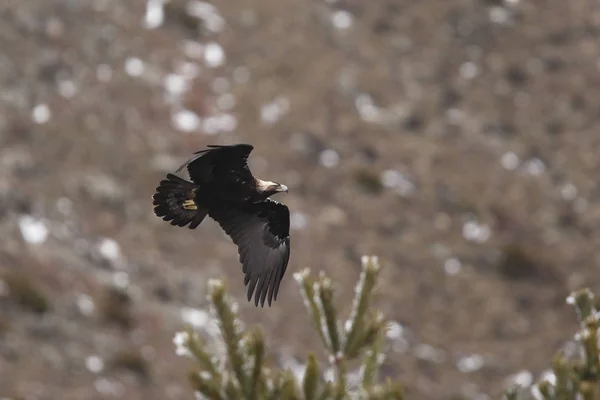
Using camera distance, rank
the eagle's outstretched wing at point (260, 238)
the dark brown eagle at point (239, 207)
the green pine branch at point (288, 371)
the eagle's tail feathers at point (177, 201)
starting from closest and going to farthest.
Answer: the green pine branch at point (288, 371) < the dark brown eagle at point (239, 207) < the eagle's tail feathers at point (177, 201) < the eagle's outstretched wing at point (260, 238)

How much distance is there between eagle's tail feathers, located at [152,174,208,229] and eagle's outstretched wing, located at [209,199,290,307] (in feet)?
0.82

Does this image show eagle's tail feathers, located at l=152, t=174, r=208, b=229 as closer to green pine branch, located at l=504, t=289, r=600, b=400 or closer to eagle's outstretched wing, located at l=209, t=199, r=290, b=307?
eagle's outstretched wing, located at l=209, t=199, r=290, b=307

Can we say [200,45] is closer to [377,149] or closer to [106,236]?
[377,149]

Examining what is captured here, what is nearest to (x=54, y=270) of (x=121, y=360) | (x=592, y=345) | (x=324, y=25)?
(x=121, y=360)

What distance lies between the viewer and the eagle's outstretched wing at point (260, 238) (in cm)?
645

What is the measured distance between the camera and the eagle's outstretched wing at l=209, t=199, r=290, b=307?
6445 millimetres

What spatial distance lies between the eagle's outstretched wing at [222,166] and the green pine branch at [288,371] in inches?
36.2

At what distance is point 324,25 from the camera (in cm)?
2691

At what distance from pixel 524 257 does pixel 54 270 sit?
31.8ft

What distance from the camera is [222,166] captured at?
234 inches

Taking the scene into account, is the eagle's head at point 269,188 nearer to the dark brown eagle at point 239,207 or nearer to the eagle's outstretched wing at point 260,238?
the dark brown eagle at point 239,207

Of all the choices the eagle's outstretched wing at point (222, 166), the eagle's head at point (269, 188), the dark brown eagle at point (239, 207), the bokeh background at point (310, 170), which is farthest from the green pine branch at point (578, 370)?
the bokeh background at point (310, 170)

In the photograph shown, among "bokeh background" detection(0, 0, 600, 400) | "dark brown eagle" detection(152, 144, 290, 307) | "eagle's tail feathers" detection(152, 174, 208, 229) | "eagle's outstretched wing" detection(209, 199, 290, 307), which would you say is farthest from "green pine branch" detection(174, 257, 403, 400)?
"bokeh background" detection(0, 0, 600, 400)

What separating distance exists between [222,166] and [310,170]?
16.5m
